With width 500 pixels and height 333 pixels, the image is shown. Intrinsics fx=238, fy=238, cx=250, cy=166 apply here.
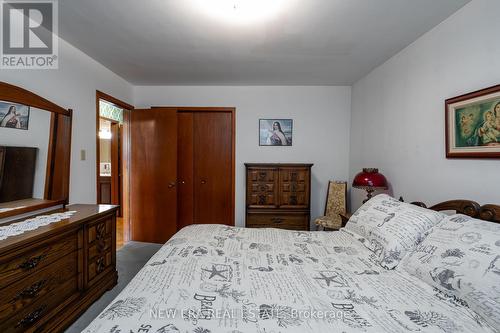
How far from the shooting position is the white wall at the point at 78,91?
2.14 metres

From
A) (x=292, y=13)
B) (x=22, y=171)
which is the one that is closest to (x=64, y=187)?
(x=22, y=171)

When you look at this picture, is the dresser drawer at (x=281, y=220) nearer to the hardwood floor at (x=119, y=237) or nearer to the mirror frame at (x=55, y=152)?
the hardwood floor at (x=119, y=237)

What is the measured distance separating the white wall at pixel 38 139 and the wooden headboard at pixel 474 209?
10.8 ft

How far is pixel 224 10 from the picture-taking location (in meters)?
1.81

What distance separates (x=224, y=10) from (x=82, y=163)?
7.21 ft

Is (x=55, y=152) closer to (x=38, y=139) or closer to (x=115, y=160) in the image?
(x=38, y=139)

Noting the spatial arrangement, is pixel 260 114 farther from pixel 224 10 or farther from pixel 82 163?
pixel 82 163

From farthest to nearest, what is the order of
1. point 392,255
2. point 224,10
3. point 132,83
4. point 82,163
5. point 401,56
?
point 132,83 → point 82,163 → point 401,56 → point 224,10 → point 392,255

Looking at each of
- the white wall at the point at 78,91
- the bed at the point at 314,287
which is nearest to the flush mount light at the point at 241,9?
the white wall at the point at 78,91

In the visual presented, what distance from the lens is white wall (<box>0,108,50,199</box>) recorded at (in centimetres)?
193

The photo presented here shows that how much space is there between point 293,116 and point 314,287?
302cm

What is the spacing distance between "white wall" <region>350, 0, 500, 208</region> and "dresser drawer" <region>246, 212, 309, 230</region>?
1177 mm

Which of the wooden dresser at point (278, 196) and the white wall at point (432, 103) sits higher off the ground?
the white wall at point (432, 103)

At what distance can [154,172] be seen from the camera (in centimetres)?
368
